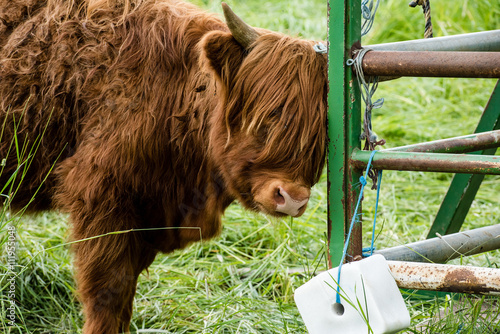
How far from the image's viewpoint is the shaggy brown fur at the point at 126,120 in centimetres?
238

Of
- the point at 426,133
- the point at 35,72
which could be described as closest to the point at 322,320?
the point at 35,72

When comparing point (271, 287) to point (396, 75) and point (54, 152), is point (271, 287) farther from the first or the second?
point (396, 75)

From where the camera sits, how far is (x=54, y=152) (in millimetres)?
2729

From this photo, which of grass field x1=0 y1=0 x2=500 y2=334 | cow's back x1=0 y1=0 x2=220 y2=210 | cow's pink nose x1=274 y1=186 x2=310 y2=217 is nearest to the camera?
cow's pink nose x1=274 y1=186 x2=310 y2=217

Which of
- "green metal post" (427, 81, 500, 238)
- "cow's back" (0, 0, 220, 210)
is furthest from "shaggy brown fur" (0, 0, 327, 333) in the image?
"green metal post" (427, 81, 500, 238)

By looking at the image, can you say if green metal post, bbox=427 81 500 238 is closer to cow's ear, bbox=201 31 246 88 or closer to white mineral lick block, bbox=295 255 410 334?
cow's ear, bbox=201 31 246 88

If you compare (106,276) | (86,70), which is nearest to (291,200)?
(106,276)

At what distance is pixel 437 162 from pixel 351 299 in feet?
1.42

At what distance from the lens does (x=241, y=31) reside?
87.8 inches

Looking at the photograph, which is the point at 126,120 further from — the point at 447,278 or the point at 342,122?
the point at 447,278

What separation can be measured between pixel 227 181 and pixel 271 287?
1.05 m

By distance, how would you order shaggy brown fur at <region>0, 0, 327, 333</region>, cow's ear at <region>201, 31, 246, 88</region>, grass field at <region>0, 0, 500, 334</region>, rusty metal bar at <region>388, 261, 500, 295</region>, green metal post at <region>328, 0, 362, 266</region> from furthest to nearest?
1. grass field at <region>0, 0, 500, 334</region>
2. shaggy brown fur at <region>0, 0, 327, 333</region>
3. cow's ear at <region>201, 31, 246, 88</region>
4. green metal post at <region>328, 0, 362, 266</region>
5. rusty metal bar at <region>388, 261, 500, 295</region>

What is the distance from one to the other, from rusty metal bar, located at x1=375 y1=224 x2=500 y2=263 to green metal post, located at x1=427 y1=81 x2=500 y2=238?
2.17 ft

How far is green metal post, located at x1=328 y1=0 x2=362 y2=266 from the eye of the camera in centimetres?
173
